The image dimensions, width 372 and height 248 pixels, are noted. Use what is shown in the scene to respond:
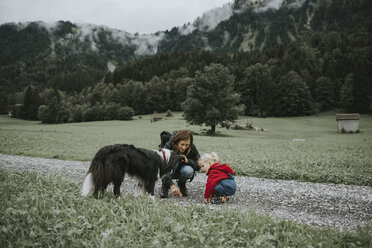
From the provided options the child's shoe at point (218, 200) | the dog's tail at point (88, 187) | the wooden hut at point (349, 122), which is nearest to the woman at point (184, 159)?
the child's shoe at point (218, 200)

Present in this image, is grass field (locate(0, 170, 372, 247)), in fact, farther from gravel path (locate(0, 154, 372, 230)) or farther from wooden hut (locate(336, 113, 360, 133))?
wooden hut (locate(336, 113, 360, 133))

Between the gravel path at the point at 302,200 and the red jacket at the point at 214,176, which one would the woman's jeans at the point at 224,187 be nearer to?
the red jacket at the point at 214,176

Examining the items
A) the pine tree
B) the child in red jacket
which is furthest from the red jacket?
the pine tree

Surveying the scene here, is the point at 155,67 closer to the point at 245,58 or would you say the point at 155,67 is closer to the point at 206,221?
the point at 245,58

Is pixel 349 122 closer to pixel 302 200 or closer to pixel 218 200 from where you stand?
pixel 302 200

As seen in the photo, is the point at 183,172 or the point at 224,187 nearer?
the point at 224,187

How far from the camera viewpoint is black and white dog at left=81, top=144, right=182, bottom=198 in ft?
17.0

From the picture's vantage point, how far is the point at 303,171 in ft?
35.2

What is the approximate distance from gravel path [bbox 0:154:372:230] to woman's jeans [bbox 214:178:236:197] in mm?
384

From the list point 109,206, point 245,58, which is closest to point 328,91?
point 245,58

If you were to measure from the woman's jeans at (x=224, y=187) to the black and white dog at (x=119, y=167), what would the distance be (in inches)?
68.1

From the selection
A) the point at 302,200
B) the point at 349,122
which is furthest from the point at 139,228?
the point at 349,122

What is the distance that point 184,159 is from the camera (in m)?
6.84

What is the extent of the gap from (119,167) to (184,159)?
85.7 inches
